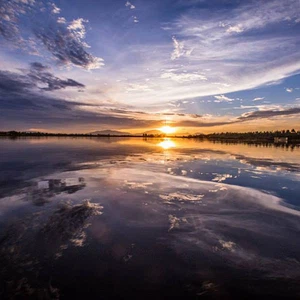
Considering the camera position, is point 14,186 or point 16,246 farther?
point 14,186

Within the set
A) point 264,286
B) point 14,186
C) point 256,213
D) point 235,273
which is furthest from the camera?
point 14,186

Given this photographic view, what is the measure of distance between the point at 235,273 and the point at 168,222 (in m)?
3.15

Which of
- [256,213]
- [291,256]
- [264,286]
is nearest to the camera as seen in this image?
[264,286]

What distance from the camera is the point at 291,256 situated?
229 inches

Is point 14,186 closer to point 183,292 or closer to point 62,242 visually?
point 62,242

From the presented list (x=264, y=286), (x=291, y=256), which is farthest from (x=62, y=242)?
(x=291, y=256)

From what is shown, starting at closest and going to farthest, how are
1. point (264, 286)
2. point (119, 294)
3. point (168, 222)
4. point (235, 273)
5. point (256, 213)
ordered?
point (119, 294) < point (264, 286) < point (235, 273) < point (168, 222) < point (256, 213)

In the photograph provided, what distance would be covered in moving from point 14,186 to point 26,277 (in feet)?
29.4

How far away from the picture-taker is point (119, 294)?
14.2ft

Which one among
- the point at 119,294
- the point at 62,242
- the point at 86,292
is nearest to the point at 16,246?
the point at 62,242

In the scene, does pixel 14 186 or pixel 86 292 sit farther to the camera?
pixel 14 186

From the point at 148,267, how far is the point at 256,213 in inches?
230

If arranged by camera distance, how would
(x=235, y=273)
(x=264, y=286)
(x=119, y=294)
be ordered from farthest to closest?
1. (x=235, y=273)
2. (x=264, y=286)
3. (x=119, y=294)

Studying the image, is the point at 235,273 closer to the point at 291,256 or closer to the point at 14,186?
the point at 291,256
